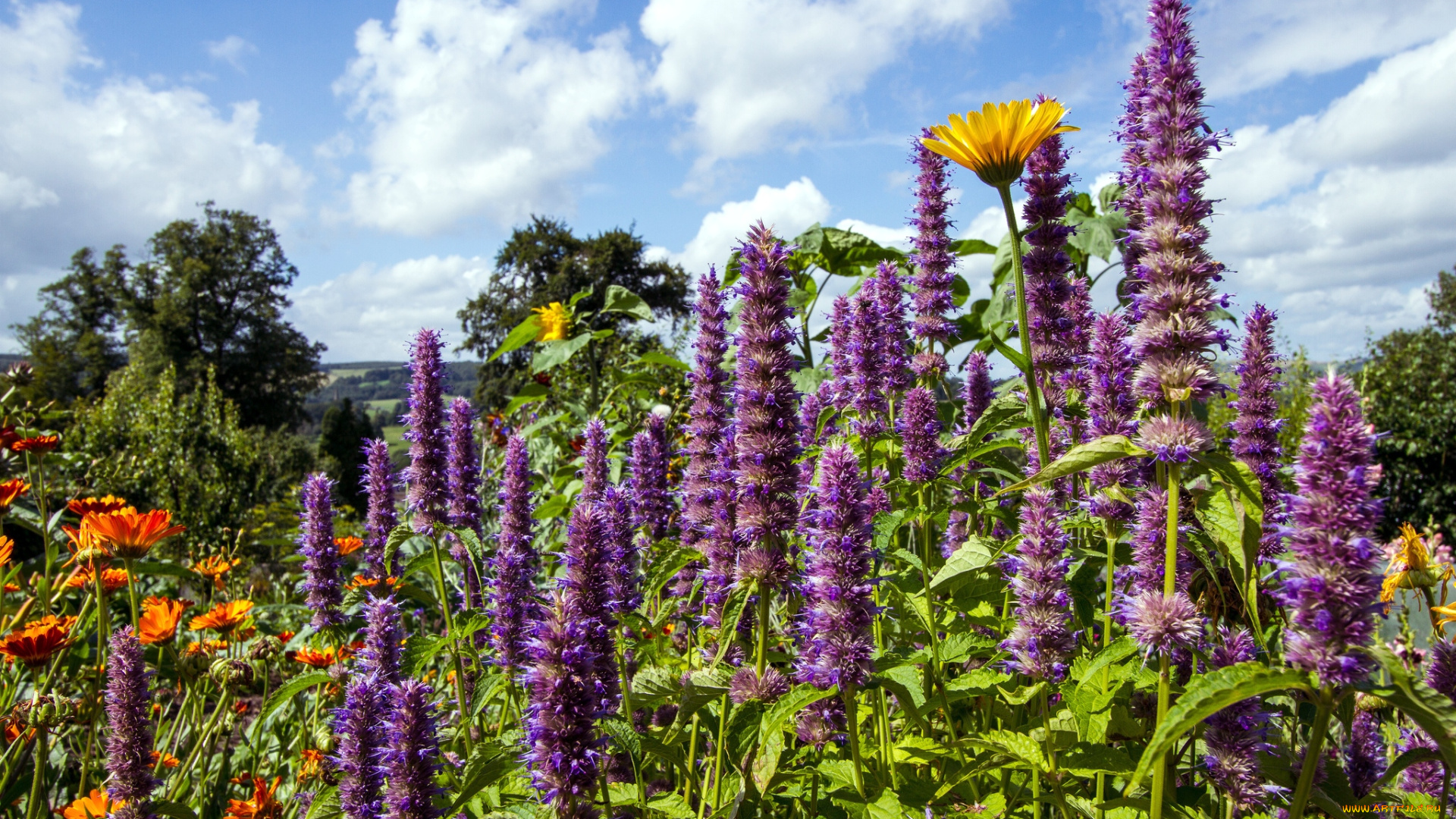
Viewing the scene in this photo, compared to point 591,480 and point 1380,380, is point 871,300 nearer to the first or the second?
point 591,480

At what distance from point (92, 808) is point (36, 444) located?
77.9 inches

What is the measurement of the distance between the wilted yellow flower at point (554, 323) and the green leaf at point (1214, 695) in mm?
4185

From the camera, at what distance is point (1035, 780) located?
1.93 meters

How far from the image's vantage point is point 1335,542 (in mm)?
1257

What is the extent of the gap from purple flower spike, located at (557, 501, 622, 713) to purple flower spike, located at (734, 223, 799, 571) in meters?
0.39

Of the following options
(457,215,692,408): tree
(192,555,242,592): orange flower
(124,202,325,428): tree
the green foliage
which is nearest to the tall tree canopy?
(124,202,325,428): tree

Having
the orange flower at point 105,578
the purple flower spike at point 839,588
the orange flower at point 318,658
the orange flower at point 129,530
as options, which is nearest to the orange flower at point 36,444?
the orange flower at point 105,578

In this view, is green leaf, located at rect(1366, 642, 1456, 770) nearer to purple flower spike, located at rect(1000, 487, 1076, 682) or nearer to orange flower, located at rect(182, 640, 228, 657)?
purple flower spike, located at rect(1000, 487, 1076, 682)

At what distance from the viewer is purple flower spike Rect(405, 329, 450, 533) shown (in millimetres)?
3156

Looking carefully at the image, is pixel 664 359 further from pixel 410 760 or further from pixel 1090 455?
pixel 1090 455

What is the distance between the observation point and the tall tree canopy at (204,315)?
136ft

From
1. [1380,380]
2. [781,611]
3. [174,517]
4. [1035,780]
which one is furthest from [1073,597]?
[1380,380]

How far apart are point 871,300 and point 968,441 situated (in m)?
0.90

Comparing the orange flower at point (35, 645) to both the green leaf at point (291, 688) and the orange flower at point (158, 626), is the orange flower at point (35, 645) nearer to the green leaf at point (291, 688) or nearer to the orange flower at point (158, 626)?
the orange flower at point (158, 626)
